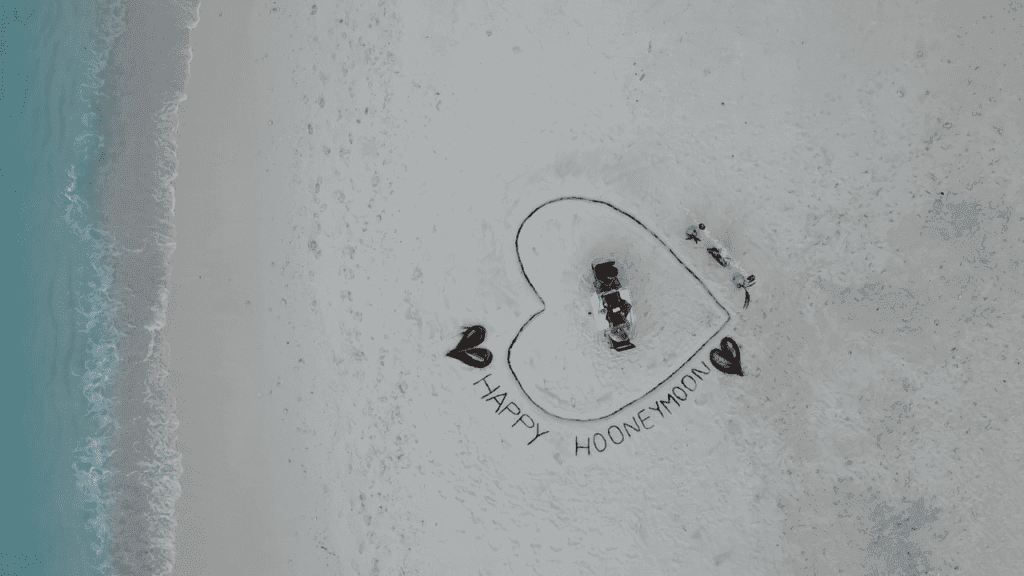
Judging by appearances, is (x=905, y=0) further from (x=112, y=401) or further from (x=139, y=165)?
(x=112, y=401)

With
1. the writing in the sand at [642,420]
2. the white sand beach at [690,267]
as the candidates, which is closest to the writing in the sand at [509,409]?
the white sand beach at [690,267]

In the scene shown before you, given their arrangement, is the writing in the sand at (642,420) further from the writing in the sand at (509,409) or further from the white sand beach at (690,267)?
the writing in the sand at (509,409)

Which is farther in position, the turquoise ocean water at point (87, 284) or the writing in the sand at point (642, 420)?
the turquoise ocean water at point (87, 284)

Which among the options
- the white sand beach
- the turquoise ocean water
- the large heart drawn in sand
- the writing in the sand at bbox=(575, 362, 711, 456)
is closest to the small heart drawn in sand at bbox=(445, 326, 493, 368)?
the white sand beach

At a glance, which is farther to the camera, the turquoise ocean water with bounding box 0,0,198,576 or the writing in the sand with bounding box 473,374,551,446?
the turquoise ocean water with bounding box 0,0,198,576

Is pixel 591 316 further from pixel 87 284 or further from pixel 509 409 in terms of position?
pixel 87 284

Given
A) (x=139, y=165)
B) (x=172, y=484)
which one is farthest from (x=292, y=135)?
(x=172, y=484)

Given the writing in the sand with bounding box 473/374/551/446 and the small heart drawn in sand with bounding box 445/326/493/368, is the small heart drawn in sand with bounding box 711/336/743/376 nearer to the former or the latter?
the writing in the sand with bounding box 473/374/551/446
